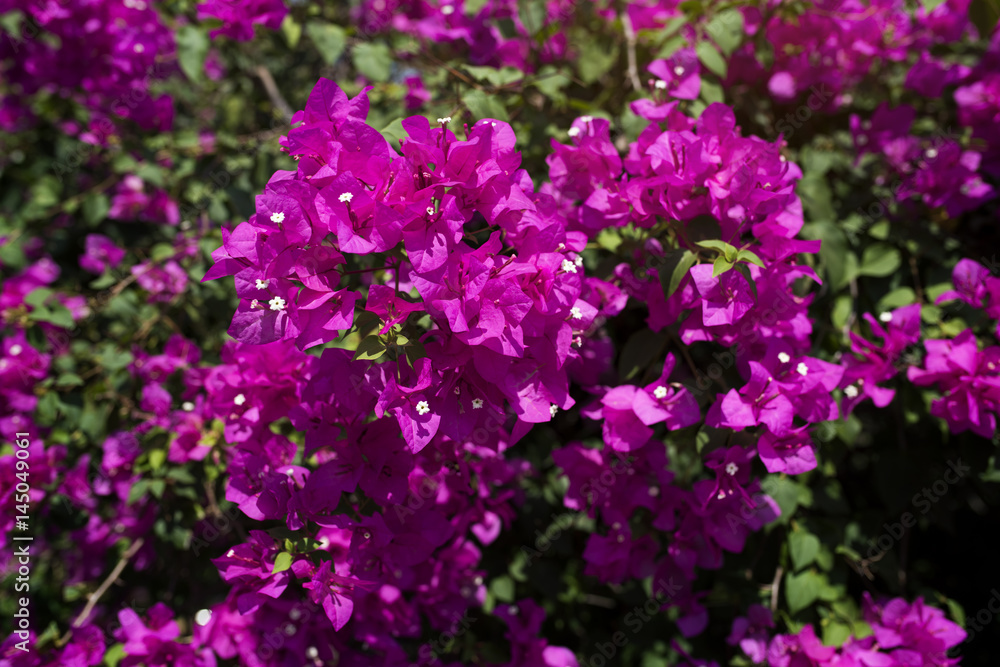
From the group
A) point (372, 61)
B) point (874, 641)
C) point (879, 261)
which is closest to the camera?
point (874, 641)

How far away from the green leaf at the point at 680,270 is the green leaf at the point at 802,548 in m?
0.83

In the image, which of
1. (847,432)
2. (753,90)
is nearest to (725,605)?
(847,432)

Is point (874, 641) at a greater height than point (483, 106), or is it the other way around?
point (483, 106)

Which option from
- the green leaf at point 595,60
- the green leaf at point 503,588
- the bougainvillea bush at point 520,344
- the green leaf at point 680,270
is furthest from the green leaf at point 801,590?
the green leaf at point 595,60

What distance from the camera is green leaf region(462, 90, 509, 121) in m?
1.47

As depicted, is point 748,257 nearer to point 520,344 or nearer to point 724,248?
point 724,248

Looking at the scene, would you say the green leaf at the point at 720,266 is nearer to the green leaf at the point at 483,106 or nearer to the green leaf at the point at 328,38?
the green leaf at the point at 483,106

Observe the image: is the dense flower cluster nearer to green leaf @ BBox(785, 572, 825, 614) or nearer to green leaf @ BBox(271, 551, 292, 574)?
green leaf @ BBox(271, 551, 292, 574)

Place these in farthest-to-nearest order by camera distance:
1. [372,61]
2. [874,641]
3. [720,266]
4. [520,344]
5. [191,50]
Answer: [191,50] → [372,61] → [874,641] → [720,266] → [520,344]

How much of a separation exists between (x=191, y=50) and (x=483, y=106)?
1243 millimetres

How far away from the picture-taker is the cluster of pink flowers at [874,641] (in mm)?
1527

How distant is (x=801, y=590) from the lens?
1610mm

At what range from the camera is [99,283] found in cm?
201

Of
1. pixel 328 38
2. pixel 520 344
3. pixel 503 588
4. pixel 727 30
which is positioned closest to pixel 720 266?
pixel 520 344
